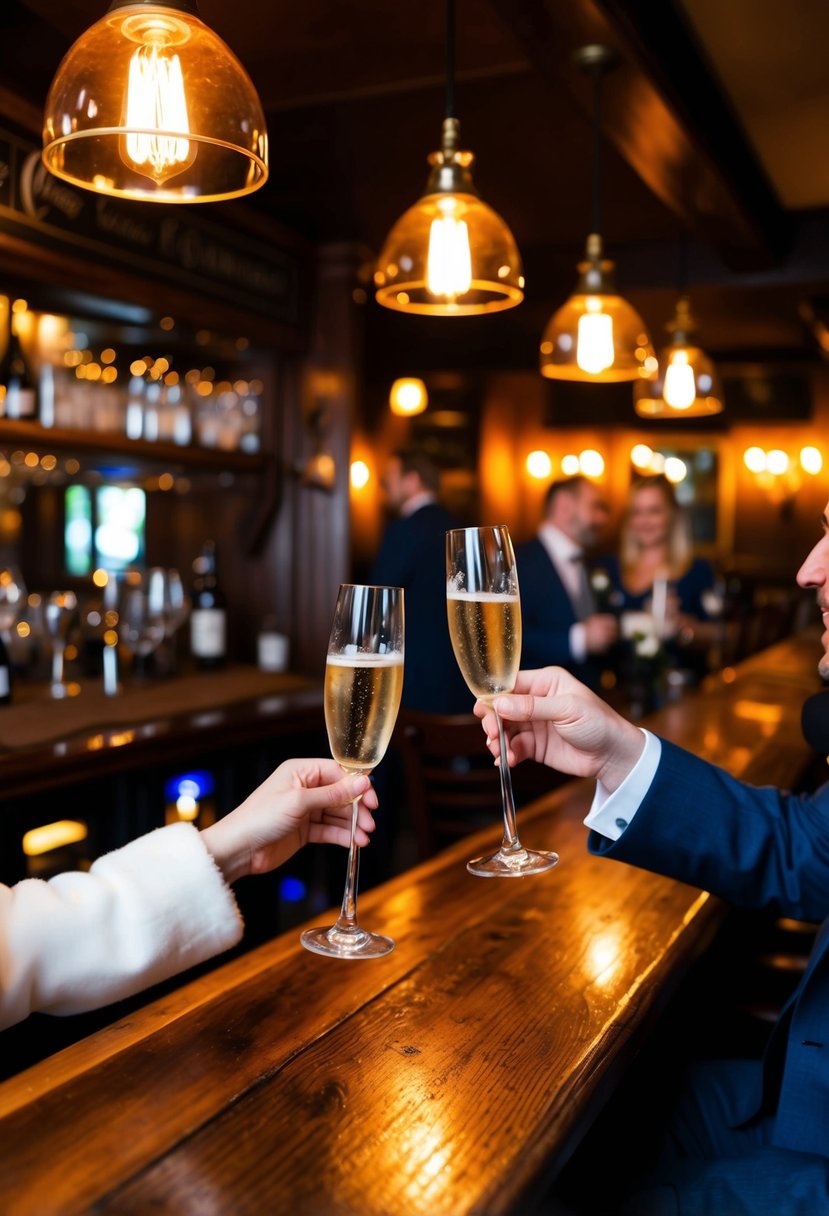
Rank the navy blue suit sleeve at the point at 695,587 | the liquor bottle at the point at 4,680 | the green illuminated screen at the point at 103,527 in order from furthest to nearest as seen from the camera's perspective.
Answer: the navy blue suit sleeve at the point at 695,587 < the green illuminated screen at the point at 103,527 < the liquor bottle at the point at 4,680

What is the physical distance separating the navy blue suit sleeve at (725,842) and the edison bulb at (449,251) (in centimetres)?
92

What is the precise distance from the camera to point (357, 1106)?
3.07 ft

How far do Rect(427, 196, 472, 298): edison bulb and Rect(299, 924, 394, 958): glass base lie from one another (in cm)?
117

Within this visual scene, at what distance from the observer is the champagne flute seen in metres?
1.22

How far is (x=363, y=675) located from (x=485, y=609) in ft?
0.68

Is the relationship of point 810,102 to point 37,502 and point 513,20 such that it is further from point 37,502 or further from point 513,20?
point 37,502

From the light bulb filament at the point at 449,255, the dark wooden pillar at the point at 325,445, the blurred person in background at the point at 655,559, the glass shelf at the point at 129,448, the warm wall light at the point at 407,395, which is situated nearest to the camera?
the light bulb filament at the point at 449,255

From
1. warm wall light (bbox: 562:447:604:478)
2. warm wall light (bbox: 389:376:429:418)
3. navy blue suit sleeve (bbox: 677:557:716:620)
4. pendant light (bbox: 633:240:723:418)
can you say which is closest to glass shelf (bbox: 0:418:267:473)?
pendant light (bbox: 633:240:723:418)

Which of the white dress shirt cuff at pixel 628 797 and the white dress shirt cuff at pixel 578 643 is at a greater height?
the white dress shirt cuff at pixel 628 797

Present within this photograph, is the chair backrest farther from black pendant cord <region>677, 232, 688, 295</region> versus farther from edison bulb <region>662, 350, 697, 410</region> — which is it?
black pendant cord <region>677, 232, 688, 295</region>

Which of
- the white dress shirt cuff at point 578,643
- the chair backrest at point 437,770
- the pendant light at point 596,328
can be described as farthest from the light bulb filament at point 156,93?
the white dress shirt cuff at point 578,643

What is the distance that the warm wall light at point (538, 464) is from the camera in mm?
11875

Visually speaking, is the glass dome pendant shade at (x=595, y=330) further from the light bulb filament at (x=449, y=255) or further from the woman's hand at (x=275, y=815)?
the woman's hand at (x=275, y=815)

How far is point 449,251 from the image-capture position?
1.90m
